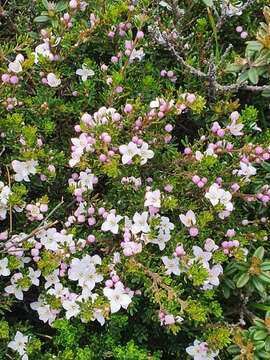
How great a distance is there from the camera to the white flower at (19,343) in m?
2.42

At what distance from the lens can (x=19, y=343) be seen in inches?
96.0

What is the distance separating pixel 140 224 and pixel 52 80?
104 cm

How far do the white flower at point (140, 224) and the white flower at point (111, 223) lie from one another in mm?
91

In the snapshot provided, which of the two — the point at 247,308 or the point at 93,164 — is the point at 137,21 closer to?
the point at 93,164

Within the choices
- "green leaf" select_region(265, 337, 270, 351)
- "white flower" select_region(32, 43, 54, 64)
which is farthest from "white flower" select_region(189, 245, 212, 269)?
"white flower" select_region(32, 43, 54, 64)

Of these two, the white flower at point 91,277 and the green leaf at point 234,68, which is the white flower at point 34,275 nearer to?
the white flower at point 91,277

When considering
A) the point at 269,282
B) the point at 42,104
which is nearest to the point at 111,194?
the point at 42,104

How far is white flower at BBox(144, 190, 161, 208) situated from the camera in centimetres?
228

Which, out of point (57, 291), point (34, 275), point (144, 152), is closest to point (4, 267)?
point (34, 275)

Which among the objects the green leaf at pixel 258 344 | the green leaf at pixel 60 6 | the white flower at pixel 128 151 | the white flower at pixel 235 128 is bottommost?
the green leaf at pixel 258 344

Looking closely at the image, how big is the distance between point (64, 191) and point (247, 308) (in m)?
1.44

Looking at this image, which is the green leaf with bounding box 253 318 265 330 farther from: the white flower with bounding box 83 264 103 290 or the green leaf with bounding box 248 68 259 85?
the green leaf with bounding box 248 68 259 85

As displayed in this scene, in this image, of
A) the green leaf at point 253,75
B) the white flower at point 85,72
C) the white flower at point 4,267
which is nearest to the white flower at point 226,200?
the green leaf at point 253,75

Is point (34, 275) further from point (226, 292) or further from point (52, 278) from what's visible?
point (226, 292)
